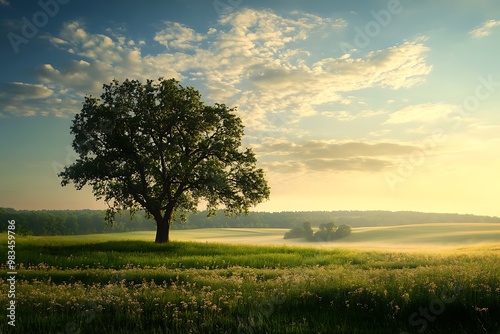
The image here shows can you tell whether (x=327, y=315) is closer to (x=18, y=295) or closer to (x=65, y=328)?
(x=65, y=328)

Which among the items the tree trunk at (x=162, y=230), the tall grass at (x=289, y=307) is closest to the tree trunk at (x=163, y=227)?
the tree trunk at (x=162, y=230)

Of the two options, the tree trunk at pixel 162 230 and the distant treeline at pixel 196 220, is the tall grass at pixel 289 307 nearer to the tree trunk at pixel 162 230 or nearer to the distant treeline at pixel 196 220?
the tree trunk at pixel 162 230

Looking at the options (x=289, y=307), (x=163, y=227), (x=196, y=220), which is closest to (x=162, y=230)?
(x=163, y=227)

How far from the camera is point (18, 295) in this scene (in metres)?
11.0

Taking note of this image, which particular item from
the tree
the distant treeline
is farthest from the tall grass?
the distant treeline

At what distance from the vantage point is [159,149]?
115 feet

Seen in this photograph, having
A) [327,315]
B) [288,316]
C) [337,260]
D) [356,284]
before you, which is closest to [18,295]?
[288,316]

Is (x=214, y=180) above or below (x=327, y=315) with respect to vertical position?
above

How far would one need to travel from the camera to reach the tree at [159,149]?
3553cm

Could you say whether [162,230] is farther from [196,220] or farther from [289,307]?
[196,220]

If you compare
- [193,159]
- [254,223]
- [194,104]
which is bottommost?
Answer: [254,223]

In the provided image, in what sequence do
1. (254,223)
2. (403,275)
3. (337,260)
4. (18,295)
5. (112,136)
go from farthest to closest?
(254,223) < (112,136) < (337,260) < (403,275) < (18,295)

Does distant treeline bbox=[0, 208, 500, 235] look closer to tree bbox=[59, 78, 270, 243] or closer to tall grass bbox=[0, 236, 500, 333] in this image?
tree bbox=[59, 78, 270, 243]

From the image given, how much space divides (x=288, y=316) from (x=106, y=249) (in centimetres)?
2553
